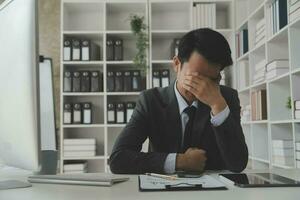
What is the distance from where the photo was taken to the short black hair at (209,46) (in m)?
1.75

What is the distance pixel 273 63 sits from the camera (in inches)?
121

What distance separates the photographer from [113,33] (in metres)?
4.28

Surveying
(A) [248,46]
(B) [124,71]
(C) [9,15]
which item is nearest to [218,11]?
(A) [248,46]

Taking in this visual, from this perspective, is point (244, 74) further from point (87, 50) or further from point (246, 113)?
point (87, 50)

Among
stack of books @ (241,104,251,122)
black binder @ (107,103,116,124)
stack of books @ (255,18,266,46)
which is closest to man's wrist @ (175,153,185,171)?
stack of books @ (255,18,266,46)

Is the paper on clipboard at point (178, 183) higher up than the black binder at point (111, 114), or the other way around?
the black binder at point (111, 114)

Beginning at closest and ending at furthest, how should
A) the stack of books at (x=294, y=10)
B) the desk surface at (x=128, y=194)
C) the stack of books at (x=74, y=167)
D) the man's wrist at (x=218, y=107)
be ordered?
the desk surface at (x=128, y=194)
the man's wrist at (x=218, y=107)
the stack of books at (x=294, y=10)
the stack of books at (x=74, y=167)

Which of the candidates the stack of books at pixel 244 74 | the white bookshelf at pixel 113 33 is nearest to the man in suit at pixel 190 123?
the stack of books at pixel 244 74

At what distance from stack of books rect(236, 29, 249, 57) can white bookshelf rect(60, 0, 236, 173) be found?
0.33ft

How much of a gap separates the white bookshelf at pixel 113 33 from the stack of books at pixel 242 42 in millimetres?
102

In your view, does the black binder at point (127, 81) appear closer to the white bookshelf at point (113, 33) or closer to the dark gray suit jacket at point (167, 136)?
the white bookshelf at point (113, 33)

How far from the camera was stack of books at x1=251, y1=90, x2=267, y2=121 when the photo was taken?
133 inches

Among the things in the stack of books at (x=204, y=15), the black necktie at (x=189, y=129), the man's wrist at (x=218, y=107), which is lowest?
the black necktie at (x=189, y=129)

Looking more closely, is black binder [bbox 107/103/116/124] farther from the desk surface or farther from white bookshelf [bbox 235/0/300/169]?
the desk surface
